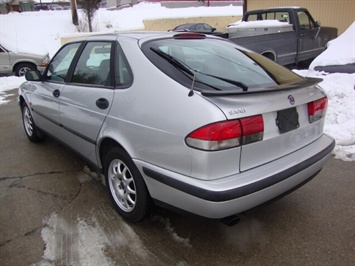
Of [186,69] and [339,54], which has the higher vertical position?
[186,69]

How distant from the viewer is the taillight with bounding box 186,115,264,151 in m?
2.22

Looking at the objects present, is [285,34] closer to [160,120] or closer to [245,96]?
[245,96]

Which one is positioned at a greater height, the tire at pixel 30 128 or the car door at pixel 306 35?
the car door at pixel 306 35

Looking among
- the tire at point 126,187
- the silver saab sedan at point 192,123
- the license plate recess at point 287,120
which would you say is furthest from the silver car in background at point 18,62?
the license plate recess at point 287,120

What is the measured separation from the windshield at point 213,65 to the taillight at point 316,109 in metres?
0.27

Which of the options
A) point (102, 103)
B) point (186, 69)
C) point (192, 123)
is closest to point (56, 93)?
point (102, 103)

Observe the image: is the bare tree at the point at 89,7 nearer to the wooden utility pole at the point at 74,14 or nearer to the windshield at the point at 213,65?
the wooden utility pole at the point at 74,14

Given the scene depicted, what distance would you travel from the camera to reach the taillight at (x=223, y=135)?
2.22 metres

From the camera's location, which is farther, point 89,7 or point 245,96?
point 89,7

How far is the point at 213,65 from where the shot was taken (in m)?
2.87

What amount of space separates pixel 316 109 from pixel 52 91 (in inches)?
114

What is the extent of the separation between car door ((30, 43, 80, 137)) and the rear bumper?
1.78m

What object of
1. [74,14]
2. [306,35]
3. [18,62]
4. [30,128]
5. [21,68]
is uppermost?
[74,14]

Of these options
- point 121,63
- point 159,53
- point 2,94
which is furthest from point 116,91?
point 2,94
